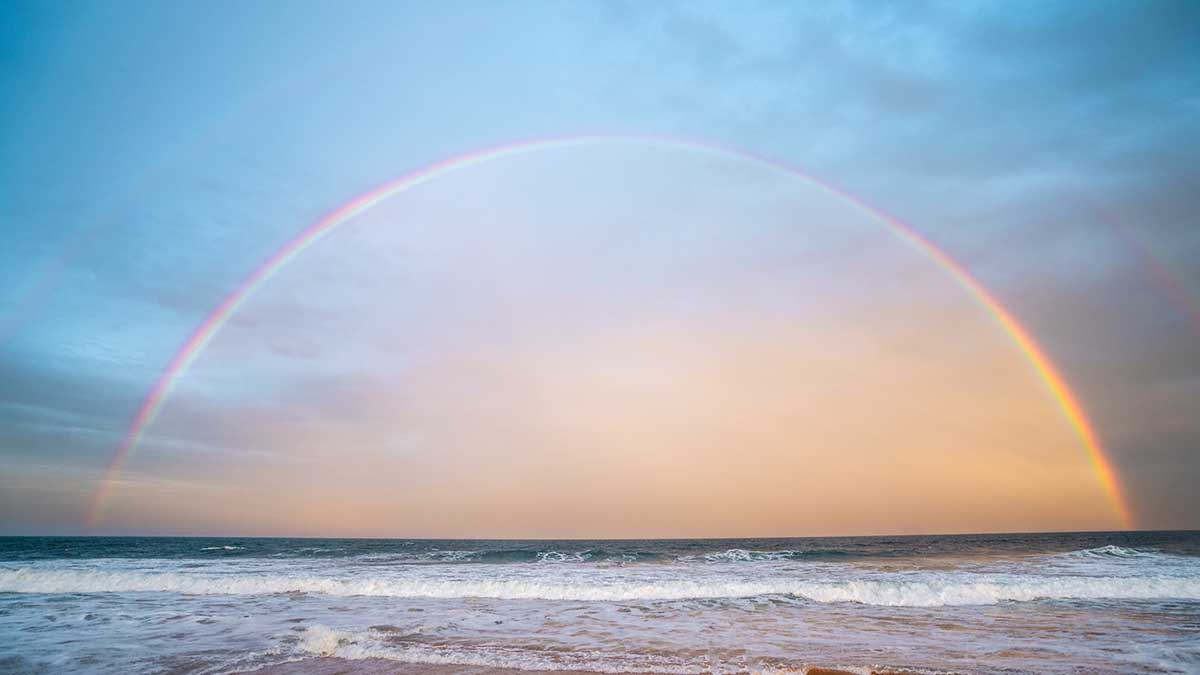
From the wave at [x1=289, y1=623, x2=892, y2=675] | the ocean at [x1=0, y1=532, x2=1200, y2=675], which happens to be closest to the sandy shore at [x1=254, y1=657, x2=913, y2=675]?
the ocean at [x1=0, y1=532, x2=1200, y2=675]

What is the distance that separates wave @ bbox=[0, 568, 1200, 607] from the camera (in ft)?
65.9

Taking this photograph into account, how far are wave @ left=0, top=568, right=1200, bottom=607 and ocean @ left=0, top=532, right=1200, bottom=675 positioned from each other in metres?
0.11

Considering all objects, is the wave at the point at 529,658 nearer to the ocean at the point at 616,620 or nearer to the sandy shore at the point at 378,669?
the ocean at the point at 616,620

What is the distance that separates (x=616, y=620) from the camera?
15445 millimetres

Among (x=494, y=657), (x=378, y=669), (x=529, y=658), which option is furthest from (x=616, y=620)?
(x=378, y=669)

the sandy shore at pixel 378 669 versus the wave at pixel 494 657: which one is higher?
the sandy shore at pixel 378 669

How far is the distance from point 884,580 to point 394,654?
1893 centimetres

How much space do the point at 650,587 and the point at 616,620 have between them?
7.00m

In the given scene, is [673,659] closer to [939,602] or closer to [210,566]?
[939,602]

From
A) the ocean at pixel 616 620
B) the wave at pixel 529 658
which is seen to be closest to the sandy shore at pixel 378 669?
the ocean at pixel 616 620

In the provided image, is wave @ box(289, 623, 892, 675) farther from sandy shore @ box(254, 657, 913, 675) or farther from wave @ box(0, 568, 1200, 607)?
wave @ box(0, 568, 1200, 607)

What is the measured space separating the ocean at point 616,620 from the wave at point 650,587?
0.11 metres

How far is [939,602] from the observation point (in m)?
19.2

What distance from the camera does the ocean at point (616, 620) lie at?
10.5 metres
